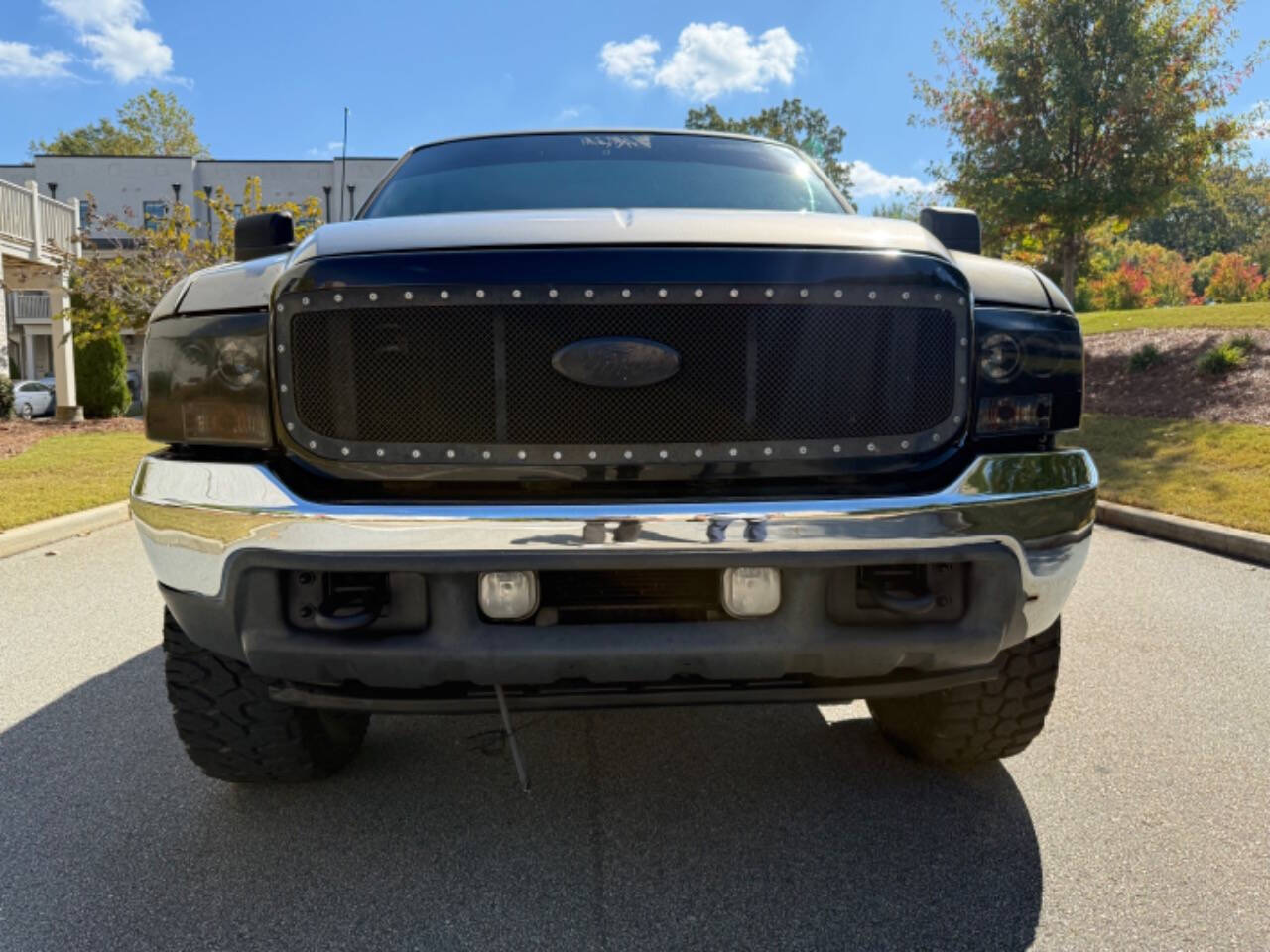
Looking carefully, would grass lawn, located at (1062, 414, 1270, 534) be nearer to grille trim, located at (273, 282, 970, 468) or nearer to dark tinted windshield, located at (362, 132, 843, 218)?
dark tinted windshield, located at (362, 132, 843, 218)

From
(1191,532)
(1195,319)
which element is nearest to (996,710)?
(1191,532)

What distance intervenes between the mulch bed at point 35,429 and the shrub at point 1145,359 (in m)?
14.6

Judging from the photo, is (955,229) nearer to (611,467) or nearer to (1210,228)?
(611,467)

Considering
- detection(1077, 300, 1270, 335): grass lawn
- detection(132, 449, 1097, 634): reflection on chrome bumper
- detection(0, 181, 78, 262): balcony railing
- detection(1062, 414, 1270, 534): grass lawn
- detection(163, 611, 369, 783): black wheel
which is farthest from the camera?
detection(0, 181, 78, 262): balcony railing

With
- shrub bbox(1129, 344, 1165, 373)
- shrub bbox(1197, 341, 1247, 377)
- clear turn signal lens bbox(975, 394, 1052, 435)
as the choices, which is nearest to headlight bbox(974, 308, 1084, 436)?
clear turn signal lens bbox(975, 394, 1052, 435)

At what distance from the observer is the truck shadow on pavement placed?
202 centimetres

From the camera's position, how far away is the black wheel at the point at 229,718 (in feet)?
7.73

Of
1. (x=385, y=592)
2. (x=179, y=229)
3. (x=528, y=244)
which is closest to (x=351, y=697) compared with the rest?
(x=385, y=592)

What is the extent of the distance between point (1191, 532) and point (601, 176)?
5.16 meters

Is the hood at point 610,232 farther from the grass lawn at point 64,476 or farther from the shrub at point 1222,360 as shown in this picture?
the shrub at point 1222,360

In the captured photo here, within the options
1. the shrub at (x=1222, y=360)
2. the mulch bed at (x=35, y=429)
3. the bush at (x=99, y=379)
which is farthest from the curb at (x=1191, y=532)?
the bush at (x=99, y=379)

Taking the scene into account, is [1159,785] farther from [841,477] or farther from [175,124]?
[175,124]

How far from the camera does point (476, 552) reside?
1.84 meters

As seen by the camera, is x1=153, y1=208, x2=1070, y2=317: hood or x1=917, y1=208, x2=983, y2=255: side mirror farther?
x1=917, y1=208, x2=983, y2=255: side mirror
